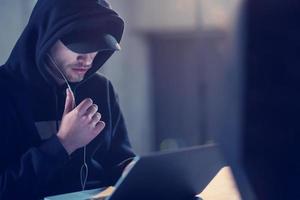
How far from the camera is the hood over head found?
5.34 ft

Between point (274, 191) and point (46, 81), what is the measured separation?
1.21 metres

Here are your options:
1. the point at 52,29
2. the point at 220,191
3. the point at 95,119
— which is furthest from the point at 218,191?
the point at 52,29

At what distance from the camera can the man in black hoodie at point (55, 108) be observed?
1.46 meters

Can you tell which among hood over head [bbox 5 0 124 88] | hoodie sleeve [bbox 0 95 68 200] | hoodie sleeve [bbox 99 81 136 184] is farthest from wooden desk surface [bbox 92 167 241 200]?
hood over head [bbox 5 0 124 88]

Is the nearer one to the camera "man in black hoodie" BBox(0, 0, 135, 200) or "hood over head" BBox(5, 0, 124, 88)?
"man in black hoodie" BBox(0, 0, 135, 200)

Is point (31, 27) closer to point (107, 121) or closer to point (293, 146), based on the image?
point (107, 121)

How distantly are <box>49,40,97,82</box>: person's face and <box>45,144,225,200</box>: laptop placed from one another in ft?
1.47

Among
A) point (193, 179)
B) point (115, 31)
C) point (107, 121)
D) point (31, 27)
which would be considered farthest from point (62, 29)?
point (193, 179)

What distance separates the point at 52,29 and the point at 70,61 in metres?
0.12

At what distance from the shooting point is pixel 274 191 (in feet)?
2.14

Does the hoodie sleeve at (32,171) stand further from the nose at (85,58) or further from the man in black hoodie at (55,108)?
the nose at (85,58)

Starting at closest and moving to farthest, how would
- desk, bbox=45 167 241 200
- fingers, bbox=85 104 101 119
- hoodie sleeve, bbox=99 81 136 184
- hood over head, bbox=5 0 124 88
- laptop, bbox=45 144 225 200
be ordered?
laptop, bbox=45 144 225 200, desk, bbox=45 167 241 200, fingers, bbox=85 104 101 119, hood over head, bbox=5 0 124 88, hoodie sleeve, bbox=99 81 136 184

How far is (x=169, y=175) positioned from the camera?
3.93 ft

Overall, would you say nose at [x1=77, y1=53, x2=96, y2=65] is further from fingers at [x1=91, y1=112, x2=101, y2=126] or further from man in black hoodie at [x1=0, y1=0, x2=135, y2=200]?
fingers at [x1=91, y1=112, x2=101, y2=126]
